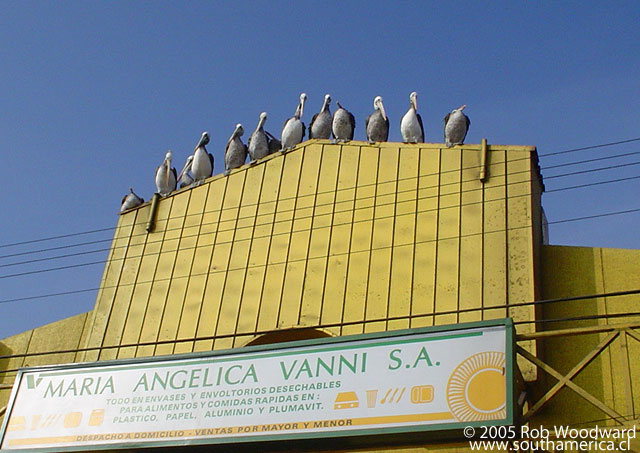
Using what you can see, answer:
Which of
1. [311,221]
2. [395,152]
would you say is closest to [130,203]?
[311,221]

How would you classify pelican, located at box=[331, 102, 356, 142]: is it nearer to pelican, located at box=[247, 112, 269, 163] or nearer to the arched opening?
pelican, located at box=[247, 112, 269, 163]

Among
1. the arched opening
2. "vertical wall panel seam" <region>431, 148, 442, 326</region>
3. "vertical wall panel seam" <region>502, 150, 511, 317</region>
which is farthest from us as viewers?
the arched opening

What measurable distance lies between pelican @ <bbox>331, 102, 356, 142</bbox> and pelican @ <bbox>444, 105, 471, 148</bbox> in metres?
1.64

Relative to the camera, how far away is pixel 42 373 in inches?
459

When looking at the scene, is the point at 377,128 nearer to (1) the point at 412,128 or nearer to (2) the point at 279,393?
(1) the point at 412,128

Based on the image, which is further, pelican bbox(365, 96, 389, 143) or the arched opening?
pelican bbox(365, 96, 389, 143)

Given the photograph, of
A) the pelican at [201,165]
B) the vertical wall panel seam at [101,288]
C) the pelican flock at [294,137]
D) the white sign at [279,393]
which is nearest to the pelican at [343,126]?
the pelican flock at [294,137]

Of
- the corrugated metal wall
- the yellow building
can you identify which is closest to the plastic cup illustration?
the yellow building

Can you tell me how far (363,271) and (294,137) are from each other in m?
3.18

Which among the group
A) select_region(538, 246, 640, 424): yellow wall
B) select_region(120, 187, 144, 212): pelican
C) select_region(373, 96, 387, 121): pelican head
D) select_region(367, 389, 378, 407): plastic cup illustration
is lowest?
select_region(367, 389, 378, 407): plastic cup illustration

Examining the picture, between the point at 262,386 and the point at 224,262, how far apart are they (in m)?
3.74

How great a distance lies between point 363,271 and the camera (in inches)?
484

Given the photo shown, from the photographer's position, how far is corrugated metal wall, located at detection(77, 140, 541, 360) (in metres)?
11.6

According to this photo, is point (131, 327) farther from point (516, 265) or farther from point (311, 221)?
point (516, 265)
